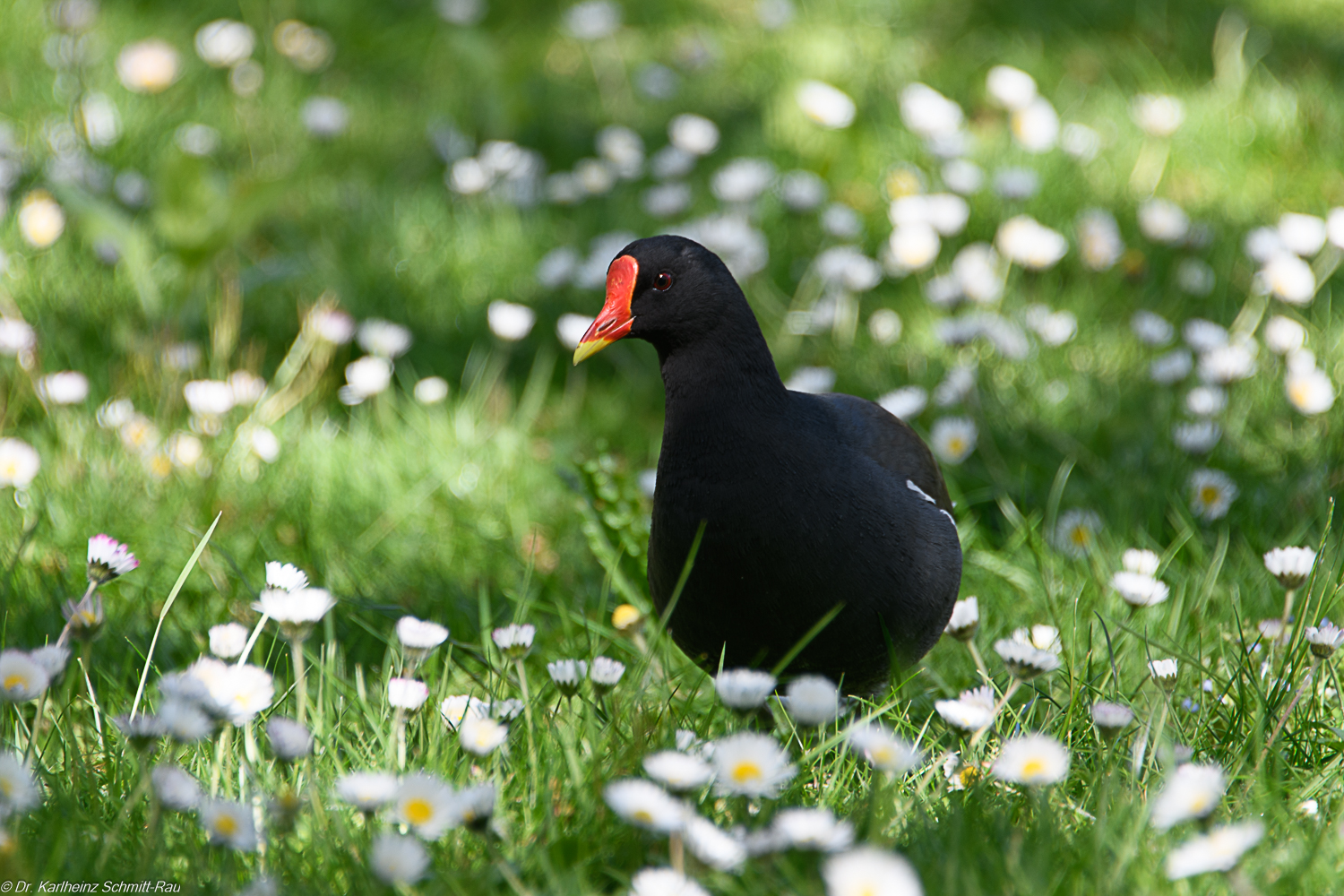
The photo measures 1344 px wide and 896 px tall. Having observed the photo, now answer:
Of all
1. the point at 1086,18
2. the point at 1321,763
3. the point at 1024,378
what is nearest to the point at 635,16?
the point at 1086,18

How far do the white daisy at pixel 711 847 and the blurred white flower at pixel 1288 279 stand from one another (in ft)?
9.93

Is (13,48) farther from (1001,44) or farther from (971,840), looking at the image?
(971,840)

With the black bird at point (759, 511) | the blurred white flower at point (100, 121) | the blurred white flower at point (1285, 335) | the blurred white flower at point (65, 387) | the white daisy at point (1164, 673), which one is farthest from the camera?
the blurred white flower at point (100, 121)

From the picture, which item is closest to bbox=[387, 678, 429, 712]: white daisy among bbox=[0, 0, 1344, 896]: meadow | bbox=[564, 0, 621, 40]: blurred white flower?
bbox=[0, 0, 1344, 896]: meadow

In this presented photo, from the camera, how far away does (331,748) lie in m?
2.12

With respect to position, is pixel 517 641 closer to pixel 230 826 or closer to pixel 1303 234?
pixel 230 826

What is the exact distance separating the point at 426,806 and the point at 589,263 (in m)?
2.89

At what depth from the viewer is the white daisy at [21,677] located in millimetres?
1763

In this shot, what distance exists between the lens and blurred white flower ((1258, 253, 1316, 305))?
385 centimetres

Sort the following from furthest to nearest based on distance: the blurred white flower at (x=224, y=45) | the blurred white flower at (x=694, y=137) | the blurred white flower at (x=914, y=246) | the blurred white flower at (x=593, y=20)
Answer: the blurred white flower at (x=593, y=20) < the blurred white flower at (x=224, y=45) < the blurred white flower at (x=694, y=137) < the blurred white flower at (x=914, y=246)

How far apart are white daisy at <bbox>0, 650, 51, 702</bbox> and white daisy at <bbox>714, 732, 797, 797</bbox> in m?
0.97

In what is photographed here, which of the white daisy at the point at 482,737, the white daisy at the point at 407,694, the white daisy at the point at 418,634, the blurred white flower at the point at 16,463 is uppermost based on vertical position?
the white daisy at the point at 482,737

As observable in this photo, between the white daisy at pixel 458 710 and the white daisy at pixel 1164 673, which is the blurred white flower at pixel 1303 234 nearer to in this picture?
the white daisy at pixel 1164 673

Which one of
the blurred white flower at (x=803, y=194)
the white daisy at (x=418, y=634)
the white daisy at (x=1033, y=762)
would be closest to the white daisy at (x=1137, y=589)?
the white daisy at (x=1033, y=762)
